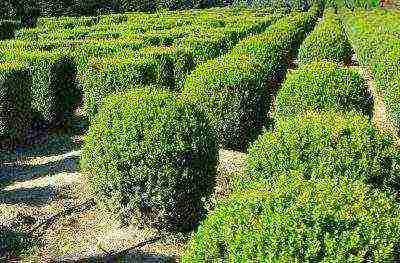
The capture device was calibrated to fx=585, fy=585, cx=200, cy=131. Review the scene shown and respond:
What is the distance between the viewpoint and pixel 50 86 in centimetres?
1214

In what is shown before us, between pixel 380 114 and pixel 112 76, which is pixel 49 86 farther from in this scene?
pixel 380 114

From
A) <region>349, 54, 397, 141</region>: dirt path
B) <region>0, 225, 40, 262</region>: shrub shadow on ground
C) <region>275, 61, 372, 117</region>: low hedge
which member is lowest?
<region>0, 225, 40, 262</region>: shrub shadow on ground

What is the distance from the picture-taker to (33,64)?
12156mm

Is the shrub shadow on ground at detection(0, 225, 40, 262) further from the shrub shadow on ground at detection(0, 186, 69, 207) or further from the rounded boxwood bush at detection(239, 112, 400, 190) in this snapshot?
the rounded boxwood bush at detection(239, 112, 400, 190)

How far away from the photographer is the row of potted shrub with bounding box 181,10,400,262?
123 inches

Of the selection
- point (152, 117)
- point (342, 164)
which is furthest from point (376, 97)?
point (342, 164)

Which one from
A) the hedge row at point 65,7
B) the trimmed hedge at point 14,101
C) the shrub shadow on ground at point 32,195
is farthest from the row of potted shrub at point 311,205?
the hedge row at point 65,7

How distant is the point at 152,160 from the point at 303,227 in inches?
138

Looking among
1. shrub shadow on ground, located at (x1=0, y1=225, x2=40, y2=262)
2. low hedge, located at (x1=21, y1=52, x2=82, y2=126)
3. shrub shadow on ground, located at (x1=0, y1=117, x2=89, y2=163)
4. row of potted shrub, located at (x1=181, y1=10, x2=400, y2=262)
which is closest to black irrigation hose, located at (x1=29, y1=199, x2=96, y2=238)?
shrub shadow on ground, located at (x1=0, y1=225, x2=40, y2=262)

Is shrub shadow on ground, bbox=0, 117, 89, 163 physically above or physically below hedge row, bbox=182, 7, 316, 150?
below

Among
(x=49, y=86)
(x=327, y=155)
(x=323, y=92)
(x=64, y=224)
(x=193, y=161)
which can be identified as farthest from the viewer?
(x=49, y=86)

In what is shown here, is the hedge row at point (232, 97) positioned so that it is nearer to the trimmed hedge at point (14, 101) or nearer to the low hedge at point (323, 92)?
the low hedge at point (323, 92)

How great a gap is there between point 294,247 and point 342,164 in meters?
1.74

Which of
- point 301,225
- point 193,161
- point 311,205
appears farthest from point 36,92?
point 301,225
